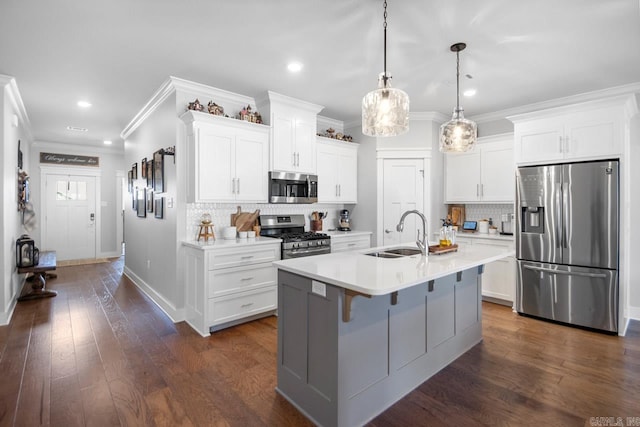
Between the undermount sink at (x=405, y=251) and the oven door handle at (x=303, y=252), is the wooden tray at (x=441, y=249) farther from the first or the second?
the oven door handle at (x=303, y=252)

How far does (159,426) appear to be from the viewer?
1971 millimetres

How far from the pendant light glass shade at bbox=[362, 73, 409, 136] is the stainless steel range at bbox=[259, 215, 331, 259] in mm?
2059

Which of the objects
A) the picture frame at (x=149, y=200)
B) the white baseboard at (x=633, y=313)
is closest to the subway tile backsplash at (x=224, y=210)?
the picture frame at (x=149, y=200)

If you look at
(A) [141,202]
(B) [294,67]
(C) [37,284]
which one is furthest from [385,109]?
(C) [37,284]

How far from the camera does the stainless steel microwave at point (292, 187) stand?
4.22 m

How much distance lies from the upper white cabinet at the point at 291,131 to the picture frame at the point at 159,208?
150 centimetres

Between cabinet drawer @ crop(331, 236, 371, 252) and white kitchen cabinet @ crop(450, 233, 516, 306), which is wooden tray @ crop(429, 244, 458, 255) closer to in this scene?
white kitchen cabinet @ crop(450, 233, 516, 306)

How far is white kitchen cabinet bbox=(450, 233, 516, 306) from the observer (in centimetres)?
425

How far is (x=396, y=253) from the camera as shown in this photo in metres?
2.86

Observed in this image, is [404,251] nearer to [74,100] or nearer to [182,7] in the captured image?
[182,7]

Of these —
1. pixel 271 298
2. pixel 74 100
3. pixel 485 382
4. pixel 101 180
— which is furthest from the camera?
pixel 101 180

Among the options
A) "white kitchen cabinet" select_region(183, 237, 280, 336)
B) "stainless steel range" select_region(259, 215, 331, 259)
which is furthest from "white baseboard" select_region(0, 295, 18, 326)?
"stainless steel range" select_region(259, 215, 331, 259)

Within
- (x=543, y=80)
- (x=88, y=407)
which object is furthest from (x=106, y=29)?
(x=543, y=80)

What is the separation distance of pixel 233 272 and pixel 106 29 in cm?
243
